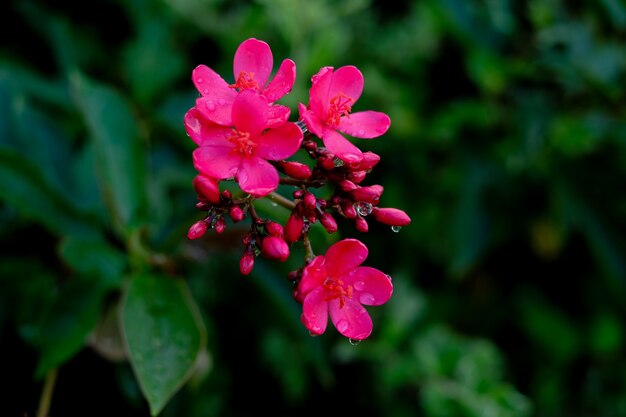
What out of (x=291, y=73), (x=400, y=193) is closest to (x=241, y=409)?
(x=400, y=193)

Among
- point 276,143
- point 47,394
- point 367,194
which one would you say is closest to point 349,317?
point 367,194

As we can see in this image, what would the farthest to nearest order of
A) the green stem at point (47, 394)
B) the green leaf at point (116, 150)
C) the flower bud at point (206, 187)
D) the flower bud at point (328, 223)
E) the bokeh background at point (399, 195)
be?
the bokeh background at point (399, 195) → the green leaf at point (116, 150) → the green stem at point (47, 394) → the flower bud at point (328, 223) → the flower bud at point (206, 187)

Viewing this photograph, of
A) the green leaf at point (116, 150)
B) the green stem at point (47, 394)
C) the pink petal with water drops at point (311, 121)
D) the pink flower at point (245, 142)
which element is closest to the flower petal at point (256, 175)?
the pink flower at point (245, 142)

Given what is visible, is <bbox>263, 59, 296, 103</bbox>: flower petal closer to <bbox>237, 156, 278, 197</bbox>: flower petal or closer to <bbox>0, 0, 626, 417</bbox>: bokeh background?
<bbox>237, 156, 278, 197</bbox>: flower petal

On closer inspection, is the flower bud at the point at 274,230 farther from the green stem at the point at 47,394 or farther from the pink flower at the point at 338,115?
the green stem at the point at 47,394

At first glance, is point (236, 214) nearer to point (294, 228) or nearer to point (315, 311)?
point (294, 228)

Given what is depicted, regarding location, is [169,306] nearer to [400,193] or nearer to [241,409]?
[241,409]
